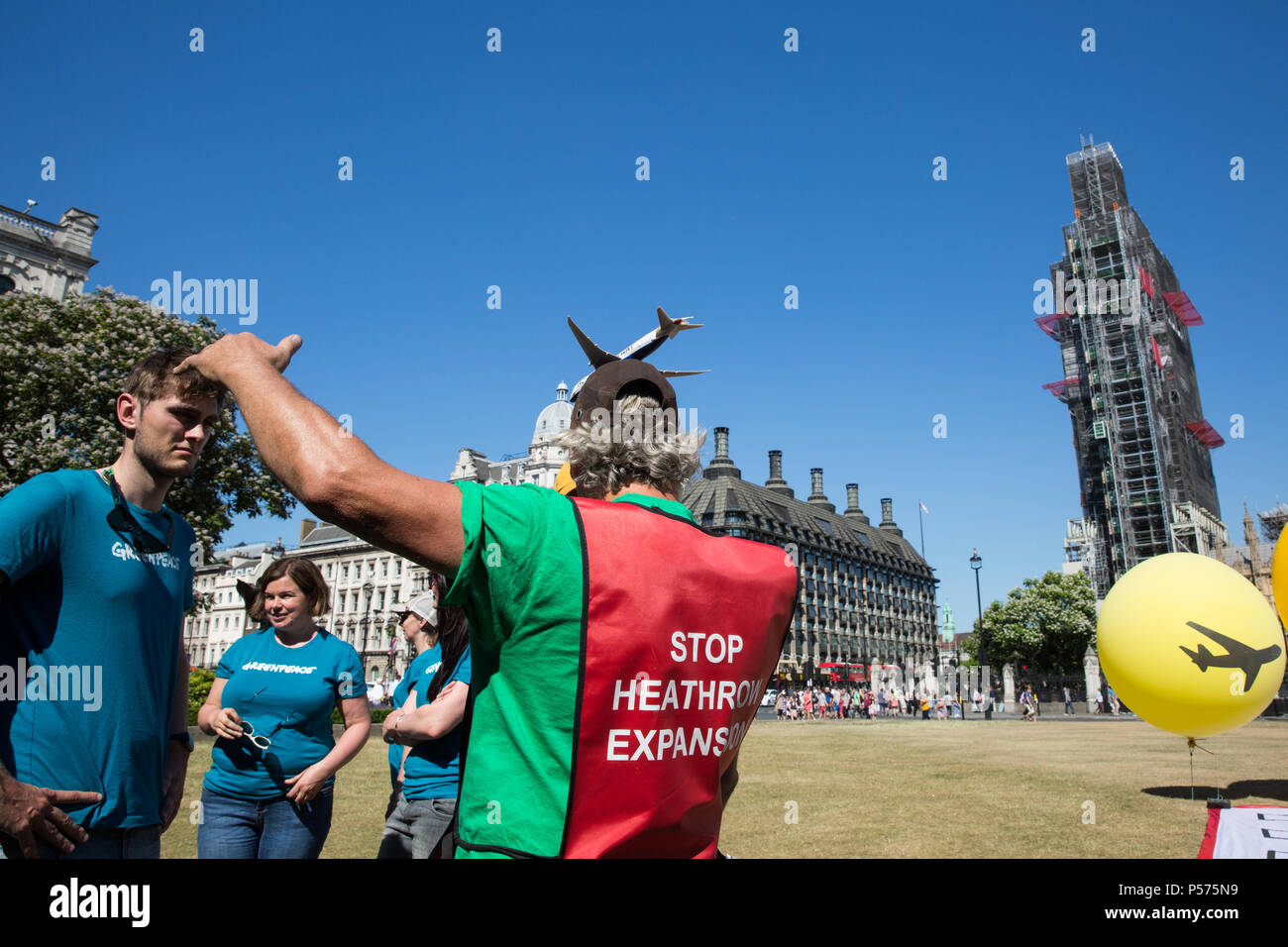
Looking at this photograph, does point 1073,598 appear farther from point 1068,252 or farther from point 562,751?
point 562,751

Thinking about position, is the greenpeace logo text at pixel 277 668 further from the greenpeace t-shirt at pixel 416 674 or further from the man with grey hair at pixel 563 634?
the man with grey hair at pixel 563 634

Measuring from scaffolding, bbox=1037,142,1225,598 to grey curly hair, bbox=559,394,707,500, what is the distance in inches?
2710

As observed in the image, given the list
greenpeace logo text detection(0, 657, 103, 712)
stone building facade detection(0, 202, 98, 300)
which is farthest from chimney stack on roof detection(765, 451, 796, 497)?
greenpeace logo text detection(0, 657, 103, 712)

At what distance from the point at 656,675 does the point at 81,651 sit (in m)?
1.89

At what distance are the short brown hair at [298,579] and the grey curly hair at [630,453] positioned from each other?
3.48m

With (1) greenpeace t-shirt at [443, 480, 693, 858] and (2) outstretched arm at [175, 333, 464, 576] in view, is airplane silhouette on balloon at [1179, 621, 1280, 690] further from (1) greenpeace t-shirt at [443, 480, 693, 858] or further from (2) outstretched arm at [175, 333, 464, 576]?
(2) outstretched arm at [175, 333, 464, 576]

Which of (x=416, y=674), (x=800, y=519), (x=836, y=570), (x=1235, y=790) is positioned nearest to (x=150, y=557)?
(x=416, y=674)

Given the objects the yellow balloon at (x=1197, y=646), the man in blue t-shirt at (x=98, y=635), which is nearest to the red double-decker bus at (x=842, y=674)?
the yellow balloon at (x=1197, y=646)

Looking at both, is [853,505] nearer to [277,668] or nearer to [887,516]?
[887,516]

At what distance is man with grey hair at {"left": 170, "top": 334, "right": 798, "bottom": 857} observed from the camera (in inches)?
58.1

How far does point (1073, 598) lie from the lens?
2776 inches

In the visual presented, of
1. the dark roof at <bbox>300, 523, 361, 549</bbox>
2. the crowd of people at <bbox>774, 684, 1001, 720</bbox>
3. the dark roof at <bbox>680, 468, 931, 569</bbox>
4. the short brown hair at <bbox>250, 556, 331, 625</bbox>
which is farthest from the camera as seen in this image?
the dark roof at <bbox>300, 523, 361, 549</bbox>

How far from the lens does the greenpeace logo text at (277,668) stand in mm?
4707
